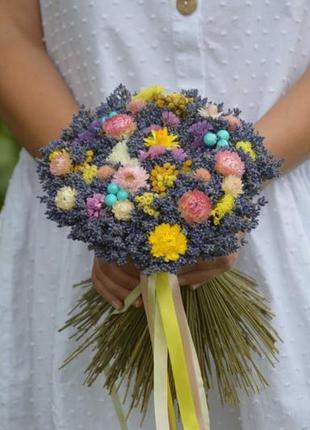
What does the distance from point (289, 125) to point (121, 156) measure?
307 mm

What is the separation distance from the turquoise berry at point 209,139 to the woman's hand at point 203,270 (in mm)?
160

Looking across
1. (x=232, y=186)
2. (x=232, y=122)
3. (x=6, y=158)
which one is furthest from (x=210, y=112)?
(x=6, y=158)

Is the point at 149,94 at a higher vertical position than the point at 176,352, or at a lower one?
higher

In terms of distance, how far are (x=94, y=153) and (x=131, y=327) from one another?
0.29 meters

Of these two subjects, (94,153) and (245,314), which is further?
(245,314)

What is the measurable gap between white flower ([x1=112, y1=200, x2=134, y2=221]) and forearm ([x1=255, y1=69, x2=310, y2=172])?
0.30m

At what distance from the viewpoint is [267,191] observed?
1.35 metres

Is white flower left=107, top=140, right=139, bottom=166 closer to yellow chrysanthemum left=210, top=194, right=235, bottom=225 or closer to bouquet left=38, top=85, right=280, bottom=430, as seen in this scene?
bouquet left=38, top=85, right=280, bottom=430

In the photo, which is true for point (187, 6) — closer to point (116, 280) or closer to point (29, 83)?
point (29, 83)

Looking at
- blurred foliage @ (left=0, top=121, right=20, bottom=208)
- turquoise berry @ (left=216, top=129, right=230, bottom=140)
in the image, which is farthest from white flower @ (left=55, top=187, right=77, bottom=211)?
blurred foliage @ (left=0, top=121, right=20, bottom=208)

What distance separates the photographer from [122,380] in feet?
4.19

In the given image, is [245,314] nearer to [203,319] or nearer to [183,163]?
[203,319]

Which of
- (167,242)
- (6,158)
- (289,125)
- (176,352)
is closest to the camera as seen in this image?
(167,242)

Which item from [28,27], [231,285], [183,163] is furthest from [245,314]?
[28,27]
